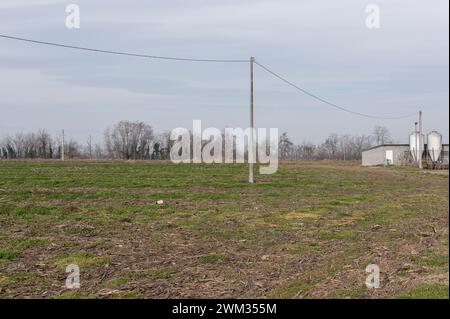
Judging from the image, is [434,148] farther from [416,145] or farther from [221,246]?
[221,246]

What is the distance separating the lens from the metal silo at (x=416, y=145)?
50.2 metres

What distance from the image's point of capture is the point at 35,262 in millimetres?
7836

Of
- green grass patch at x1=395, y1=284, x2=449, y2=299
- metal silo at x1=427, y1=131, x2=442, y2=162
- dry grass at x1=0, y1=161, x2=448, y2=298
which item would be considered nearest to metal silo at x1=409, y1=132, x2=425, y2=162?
metal silo at x1=427, y1=131, x2=442, y2=162

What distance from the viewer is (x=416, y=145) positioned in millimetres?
52406

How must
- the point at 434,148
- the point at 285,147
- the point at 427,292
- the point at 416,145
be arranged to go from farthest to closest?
1. the point at 285,147
2. the point at 434,148
3. the point at 416,145
4. the point at 427,292

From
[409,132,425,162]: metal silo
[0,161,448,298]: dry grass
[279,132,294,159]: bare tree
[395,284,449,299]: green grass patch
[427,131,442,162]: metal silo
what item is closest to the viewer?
[395,284,449,299]: green grass patch

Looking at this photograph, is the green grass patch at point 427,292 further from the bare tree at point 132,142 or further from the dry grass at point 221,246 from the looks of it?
the bare tree at point 132,142

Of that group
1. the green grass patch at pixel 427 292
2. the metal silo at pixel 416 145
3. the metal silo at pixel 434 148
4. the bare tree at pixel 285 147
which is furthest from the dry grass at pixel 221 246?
the bare tree at pixel 285 147

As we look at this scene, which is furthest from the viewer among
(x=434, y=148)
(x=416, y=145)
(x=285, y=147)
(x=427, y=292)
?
(x=285, y=147)

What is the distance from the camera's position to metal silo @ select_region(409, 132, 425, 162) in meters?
50.2

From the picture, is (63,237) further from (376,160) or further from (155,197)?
(376,160)

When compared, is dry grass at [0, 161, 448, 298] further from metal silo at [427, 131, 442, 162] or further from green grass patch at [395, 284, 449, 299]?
metal silo at [427, 131, 442, 162]

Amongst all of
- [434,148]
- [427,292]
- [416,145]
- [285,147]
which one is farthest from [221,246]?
[285,147]

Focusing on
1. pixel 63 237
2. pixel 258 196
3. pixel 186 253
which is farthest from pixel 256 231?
pixel 258 196
